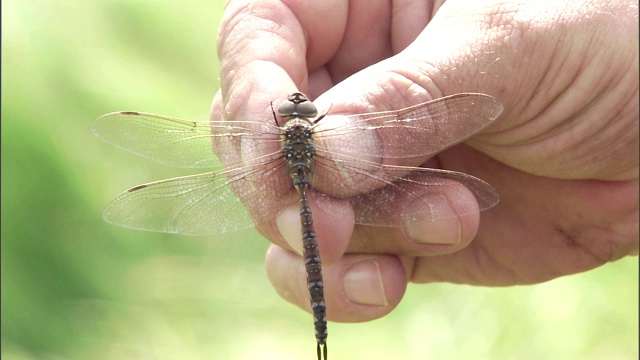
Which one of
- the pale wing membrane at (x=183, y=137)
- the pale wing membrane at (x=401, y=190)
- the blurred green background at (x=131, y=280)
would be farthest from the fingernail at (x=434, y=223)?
the blurred green background at (x=131, y=280)

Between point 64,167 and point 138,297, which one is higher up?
point 64,167

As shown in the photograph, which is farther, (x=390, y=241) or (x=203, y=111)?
(x=203, y=111)

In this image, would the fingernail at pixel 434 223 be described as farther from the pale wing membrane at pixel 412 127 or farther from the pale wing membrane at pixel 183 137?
the pale wing membrane at pixel 183 137

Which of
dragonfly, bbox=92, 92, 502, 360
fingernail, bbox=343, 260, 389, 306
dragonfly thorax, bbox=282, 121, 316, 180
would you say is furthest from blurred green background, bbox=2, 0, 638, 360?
dragonfly thorax, bbox=282, 121, 316, 180

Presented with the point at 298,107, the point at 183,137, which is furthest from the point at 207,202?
the point at 298,107

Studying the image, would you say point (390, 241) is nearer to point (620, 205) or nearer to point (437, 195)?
point (437, 195)

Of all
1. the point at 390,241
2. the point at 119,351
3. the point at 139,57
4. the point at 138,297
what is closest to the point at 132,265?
the point at 138,297
